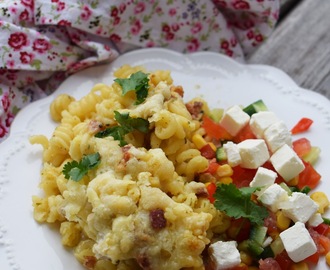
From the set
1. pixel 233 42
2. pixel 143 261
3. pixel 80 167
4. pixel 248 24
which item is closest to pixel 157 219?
pixel 143 261

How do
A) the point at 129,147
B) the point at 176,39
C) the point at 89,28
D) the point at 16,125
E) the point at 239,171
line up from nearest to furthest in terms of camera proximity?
the point at 129,147 → the point at 239,171 → the point at 16,125 → the point at 89,28 → the point at 176,39

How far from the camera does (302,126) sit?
11.6ft

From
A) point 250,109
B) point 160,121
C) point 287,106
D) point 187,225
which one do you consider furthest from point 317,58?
point 187,225

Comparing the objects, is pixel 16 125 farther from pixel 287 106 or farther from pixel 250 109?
pixel 287 106

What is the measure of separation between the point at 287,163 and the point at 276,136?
7.7 inches

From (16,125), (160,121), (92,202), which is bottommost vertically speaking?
(16,125)

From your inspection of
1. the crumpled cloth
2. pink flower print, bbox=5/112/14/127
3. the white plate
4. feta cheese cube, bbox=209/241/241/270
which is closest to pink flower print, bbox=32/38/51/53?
the crumpled cloth

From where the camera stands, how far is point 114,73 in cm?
362

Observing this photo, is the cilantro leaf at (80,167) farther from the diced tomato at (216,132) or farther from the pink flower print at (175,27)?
the pink flower print at (175,27)

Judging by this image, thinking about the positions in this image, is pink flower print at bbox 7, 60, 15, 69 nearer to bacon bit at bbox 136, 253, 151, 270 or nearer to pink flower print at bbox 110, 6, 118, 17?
pink flower print at bbox 110, 6, 118, 17

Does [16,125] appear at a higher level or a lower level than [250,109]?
lower

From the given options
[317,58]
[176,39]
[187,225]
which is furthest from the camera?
[317,58]

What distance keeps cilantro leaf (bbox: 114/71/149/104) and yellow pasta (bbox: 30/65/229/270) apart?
0.02 m

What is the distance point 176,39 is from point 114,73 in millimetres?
636
